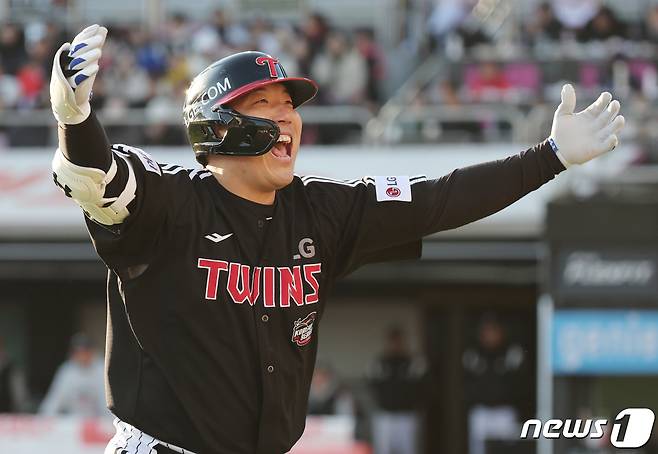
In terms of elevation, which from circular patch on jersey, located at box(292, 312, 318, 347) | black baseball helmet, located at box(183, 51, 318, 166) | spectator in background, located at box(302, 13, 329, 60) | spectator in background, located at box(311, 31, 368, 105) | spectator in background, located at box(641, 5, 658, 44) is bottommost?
circular patch on jersey, located at box(292, 312, 318, 347)

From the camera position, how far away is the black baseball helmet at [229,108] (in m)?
4.23

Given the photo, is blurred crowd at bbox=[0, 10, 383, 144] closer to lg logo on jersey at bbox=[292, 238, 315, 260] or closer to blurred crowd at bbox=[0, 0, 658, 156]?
blurred crowd at bbox=[0, 0, 658, 156]

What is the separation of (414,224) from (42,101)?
36.0 ft

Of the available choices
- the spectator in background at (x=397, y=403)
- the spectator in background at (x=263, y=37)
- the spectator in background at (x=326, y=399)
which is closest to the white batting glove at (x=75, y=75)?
the spectator in background at (x=326, y=399)

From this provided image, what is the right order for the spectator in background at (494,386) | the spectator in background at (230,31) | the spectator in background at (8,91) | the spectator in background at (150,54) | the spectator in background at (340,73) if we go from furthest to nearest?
the spectator in background at (230,31) → the spectator in background at (150,54) → the spectator in background at (8,91) → the spectator in background at (340,73) → the spectator in background at (494,386)

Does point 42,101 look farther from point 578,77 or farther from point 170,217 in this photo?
point 170,217

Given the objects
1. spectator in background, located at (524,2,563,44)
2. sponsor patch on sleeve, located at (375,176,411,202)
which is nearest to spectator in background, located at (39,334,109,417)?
spectator in background, located at (524,2,563,44)

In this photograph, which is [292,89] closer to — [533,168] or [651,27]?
[533,168]

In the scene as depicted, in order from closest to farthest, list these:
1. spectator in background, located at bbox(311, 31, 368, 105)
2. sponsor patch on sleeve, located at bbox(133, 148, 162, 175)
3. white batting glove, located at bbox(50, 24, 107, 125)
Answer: white batting glove, located at bbox(50, 24, 107, 125) < sponsor patch on sleeve, located at bbox(133, 148, 162, 175) < spectator in background, located at bbox(311, 31, 368, 105)

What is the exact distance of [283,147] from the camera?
429 cm

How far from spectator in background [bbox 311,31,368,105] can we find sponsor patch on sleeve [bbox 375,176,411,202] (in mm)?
9756

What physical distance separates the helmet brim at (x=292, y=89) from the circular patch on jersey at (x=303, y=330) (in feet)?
2.32

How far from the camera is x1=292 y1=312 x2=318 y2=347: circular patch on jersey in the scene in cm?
426

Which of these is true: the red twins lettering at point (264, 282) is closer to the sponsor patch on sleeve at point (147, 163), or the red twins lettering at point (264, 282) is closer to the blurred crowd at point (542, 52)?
the sponsor patch on sleeve at point (147, 163)
